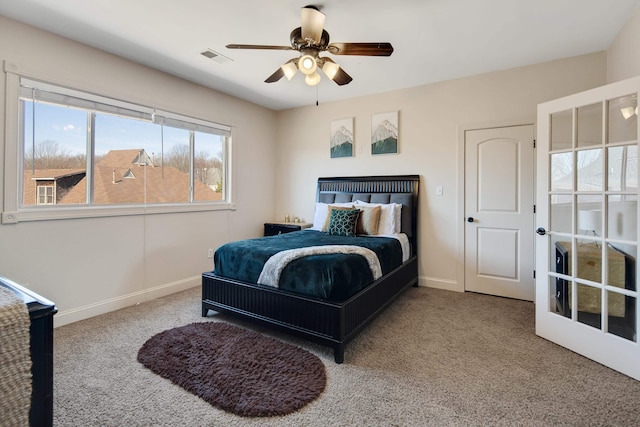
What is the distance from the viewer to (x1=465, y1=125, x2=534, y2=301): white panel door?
11.4ft

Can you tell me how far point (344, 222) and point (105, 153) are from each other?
8.74ft

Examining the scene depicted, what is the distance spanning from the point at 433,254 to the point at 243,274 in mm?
2527

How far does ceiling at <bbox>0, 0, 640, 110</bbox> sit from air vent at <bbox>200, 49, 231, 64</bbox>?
0.16 ft

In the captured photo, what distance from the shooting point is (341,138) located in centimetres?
466

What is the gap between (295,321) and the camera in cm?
245

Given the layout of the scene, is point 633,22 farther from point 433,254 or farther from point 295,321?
point 295,321

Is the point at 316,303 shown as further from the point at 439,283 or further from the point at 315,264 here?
the point at 439,283

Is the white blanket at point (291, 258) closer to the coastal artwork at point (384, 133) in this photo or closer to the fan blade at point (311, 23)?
the fan blade at point (311, 23)

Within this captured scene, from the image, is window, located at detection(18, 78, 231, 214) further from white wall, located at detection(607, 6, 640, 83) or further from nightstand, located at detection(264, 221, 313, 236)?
white wall, located at detection(607, 6, 640, 83)

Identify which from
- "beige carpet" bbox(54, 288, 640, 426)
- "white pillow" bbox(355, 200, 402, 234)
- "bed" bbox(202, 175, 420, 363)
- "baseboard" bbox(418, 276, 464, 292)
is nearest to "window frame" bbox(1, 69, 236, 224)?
"beige carpet" bbox(54, 288, 640, 426)

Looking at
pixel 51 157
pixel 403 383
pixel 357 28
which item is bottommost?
pixel 403 383

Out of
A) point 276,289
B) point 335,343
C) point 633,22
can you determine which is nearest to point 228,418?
point 335,343

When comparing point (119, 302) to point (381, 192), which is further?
point (381, 192)

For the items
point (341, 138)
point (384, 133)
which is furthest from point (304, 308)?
point (341, 138)
